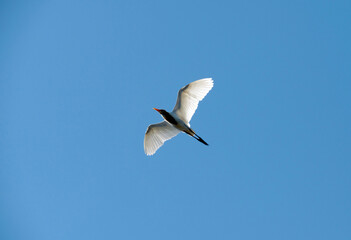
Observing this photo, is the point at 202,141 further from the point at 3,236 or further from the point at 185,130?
the point at 3,236

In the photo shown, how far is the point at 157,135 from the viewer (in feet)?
56.1

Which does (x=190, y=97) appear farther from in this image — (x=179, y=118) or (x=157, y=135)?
(x=157, y=135)

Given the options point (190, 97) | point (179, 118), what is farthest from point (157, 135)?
point (190, 97)

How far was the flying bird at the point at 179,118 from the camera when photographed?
1528cm

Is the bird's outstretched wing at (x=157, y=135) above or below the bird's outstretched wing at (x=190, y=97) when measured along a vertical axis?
below

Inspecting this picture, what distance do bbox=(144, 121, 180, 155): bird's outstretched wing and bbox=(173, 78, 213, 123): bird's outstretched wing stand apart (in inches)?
42.4

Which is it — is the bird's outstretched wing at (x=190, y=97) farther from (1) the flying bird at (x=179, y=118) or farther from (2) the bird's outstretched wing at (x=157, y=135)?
(2) the bird's outstretched wing at (x=157, y=135)

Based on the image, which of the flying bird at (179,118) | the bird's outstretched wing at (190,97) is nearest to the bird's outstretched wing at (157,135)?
the flying bird at (179,118)

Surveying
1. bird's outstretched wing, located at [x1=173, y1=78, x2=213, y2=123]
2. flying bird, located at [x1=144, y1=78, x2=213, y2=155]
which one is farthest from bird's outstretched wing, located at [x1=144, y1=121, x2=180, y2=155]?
bird's outstretched wing, located at [x1=173, y1=78, x2=213, y2=123]

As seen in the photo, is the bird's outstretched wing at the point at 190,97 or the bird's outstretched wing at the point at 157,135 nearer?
the bird's outstretched wing at the point at 190,97

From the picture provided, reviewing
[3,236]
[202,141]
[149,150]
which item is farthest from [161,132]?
[3,236]

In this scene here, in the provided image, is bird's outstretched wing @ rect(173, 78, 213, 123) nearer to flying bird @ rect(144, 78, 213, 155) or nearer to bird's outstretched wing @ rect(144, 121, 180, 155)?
flying bird @ rect(144, 78, 213, 155)

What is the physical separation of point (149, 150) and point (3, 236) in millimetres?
107093

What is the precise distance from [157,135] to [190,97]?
2764 millimetres
